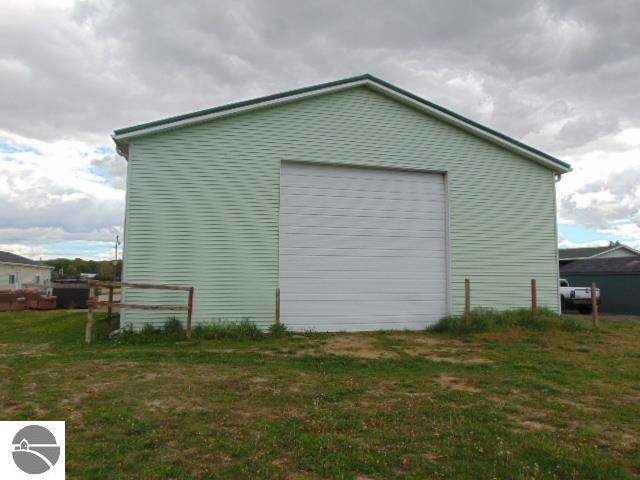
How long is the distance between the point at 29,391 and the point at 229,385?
2594 millimetres

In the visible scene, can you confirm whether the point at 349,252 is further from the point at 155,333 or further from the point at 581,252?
Answer: the point at 581,252

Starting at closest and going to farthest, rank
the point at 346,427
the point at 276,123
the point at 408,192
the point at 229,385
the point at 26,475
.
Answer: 1. the point at 26,475
2. the point at 346,427
3. the point at 229,385
4. the point at 276,123
5. the point at 408,192

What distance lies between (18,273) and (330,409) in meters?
45.4

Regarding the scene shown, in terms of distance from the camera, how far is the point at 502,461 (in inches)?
162

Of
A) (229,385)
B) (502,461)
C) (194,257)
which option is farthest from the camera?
(194,257)

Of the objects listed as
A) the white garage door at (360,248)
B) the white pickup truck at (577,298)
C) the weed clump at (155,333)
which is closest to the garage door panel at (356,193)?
the white garage door at (360,248)

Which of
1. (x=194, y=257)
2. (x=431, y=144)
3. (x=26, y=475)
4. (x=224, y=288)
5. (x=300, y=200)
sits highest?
(x=431, y=144)

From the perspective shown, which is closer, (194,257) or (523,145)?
(194,257)

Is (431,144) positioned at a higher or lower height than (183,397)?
higher

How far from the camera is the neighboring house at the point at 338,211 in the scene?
38.4 ft

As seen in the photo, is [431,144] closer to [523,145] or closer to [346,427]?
[523,145]

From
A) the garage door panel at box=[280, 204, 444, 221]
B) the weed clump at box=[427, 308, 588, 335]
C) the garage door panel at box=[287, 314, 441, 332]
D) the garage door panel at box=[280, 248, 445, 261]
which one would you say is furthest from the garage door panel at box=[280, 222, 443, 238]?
the weed clump at box=[427, 308, 588, 335]

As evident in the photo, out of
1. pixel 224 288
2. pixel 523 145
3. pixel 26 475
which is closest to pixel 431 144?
pixel 523 145

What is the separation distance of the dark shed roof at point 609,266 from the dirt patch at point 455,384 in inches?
830
